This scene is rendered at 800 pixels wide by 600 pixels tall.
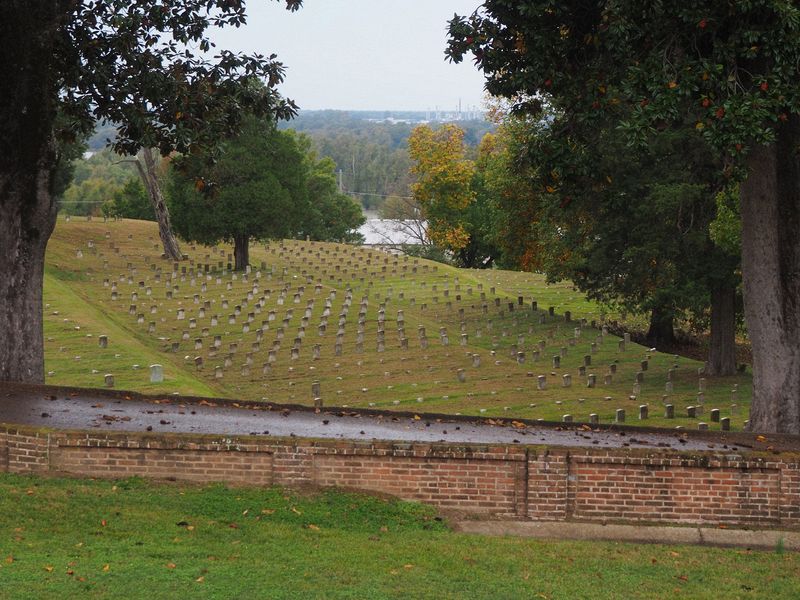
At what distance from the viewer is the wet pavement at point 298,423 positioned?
41.9 feet

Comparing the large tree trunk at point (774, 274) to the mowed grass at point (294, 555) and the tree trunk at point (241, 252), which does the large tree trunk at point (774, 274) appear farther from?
the tree trunk at point (241, 252)

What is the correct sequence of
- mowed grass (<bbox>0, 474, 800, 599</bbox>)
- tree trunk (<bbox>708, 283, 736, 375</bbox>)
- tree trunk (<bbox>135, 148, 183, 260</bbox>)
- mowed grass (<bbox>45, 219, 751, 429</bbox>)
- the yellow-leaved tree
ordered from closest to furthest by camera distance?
mowed grass (<bbox>0, 474, 800, 599</bbox>)
mowed grass (<bbox>45, 219, 751, 429</bbox>)
tree trunk (<bbox>708, 283, 736, 375</bbox>)
tree trunk (<bbox>135, 148, 183, 260</bbox>)
the yellow-leaved tree

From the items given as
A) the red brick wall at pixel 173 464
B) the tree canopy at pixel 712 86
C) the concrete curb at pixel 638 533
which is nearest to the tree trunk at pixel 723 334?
the tree canopy at pixel 712 86

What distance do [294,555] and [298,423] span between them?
397cm

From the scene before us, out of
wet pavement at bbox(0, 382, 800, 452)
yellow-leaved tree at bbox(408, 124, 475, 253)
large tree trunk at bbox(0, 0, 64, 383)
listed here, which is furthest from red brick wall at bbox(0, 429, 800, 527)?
yellow-leaved tree at bbox(408, 124, 475, 253)

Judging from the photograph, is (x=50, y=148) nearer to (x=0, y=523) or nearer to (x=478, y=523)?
(x=0, y=523)

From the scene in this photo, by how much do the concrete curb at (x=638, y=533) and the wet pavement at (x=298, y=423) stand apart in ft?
3.67

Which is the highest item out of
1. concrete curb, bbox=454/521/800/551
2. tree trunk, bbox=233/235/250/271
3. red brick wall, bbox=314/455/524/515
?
tree trunk, bbox=233/235/250/271

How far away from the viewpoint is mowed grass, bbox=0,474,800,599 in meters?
8.77

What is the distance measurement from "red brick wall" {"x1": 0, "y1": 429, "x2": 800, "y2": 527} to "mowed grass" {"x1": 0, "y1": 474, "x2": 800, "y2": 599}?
245mm

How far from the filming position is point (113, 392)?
1510cm

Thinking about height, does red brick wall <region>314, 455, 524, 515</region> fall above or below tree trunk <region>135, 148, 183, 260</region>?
below

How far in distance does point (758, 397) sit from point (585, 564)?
722 cm

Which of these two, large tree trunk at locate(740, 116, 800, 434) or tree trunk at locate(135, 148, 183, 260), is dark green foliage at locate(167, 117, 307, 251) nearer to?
tree trunk at locate(135, 148, 183, 260)
